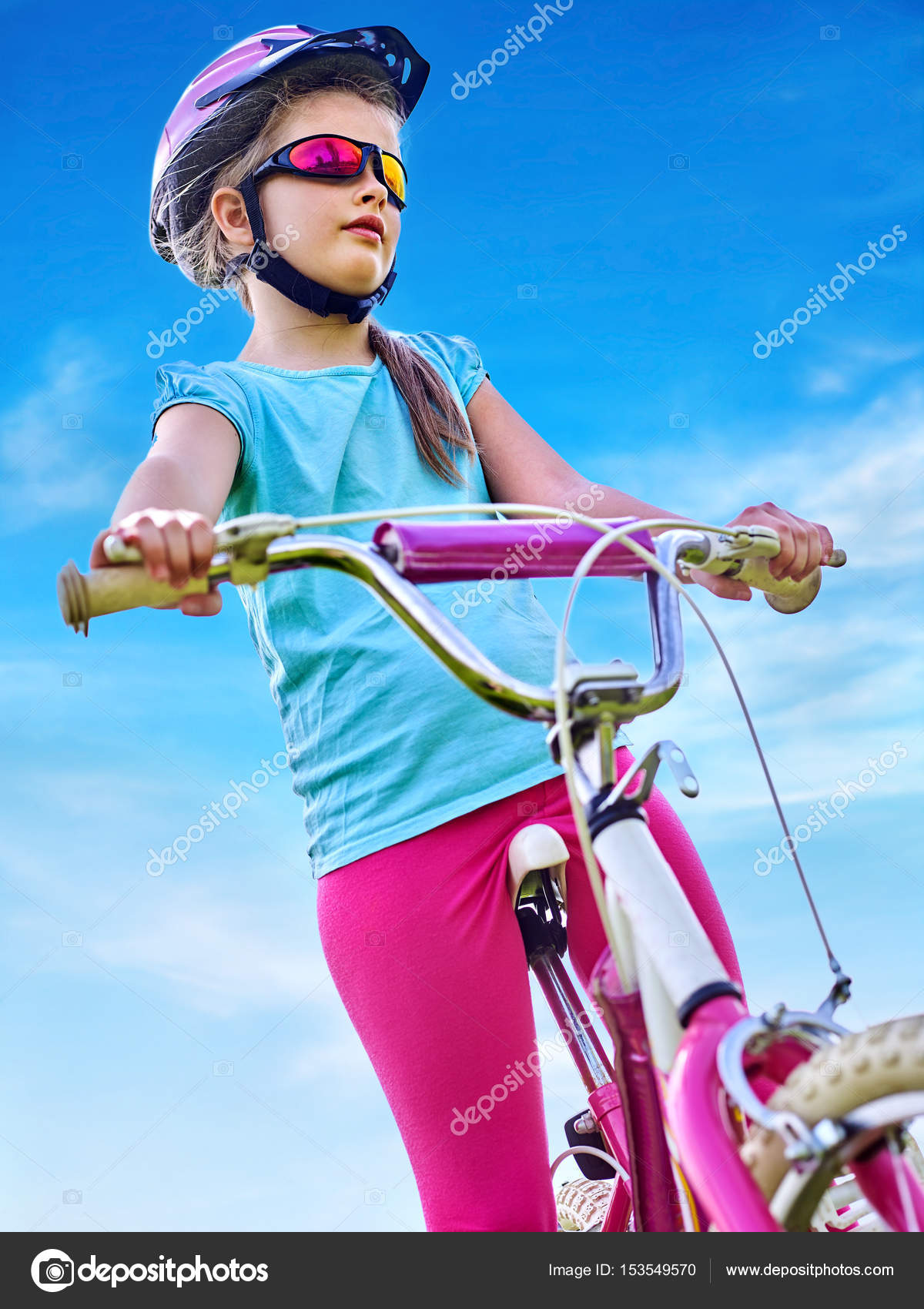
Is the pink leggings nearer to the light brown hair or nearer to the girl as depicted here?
the girl

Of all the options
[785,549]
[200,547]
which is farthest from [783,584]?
[200,547]

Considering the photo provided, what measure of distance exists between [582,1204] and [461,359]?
60.4 inches

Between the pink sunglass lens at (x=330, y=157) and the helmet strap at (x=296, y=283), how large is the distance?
0.42 ft

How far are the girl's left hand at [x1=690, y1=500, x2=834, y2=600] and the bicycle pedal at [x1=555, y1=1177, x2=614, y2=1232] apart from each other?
39.3 inches

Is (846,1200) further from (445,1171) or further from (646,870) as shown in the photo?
(646,870)

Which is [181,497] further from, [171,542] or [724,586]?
[724,586]

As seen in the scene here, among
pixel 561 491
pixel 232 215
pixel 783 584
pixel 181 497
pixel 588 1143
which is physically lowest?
pixel 588 1143

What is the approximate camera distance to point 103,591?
1.17 metres

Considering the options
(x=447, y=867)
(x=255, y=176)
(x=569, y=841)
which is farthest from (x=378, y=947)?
(x=255, y=176)

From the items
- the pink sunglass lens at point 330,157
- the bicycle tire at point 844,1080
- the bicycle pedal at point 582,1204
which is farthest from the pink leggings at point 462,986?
the pink sunglass lens at point 330,157

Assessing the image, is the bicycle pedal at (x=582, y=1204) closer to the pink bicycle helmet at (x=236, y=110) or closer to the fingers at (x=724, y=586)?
the fingers at (x=724, y=586)

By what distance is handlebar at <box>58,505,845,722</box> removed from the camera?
1.17 meters
